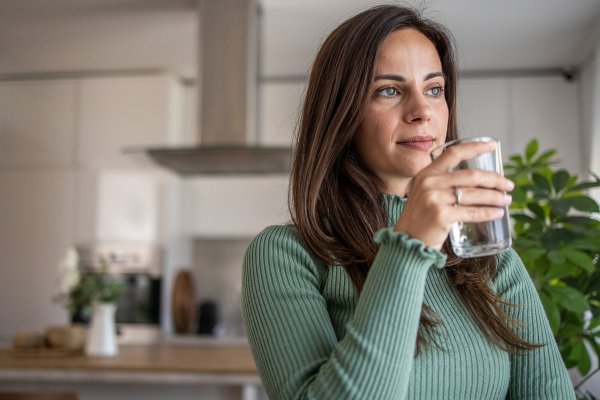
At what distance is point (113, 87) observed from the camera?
493 cm

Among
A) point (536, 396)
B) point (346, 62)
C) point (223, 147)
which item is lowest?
point (536, 396)

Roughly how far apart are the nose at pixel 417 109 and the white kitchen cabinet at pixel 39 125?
4389mm

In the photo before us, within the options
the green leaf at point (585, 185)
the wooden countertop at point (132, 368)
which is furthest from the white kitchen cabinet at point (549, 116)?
the green leaf at point (585, 185)

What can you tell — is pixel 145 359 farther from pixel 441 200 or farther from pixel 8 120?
pixel 8 120

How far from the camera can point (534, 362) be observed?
96 cm

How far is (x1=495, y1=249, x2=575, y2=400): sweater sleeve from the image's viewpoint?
96cm

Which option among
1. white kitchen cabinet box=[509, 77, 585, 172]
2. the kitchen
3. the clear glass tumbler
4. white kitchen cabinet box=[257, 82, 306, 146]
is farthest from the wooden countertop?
white kitchen cabinet box=[509, 77, 585, 172]

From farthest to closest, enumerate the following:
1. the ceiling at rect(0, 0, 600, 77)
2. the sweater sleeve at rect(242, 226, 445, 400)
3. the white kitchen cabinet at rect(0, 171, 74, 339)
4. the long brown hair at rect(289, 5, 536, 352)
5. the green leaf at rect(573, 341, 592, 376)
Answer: the white kitchen cabinet at rect(0, 171, 74, 339) < the ceiling at rect(0, 0, 600, 77) < the green leaf at rect(573, 341, 592, 376) < the long brown hair at rect(289, 5, 536, 352) < the sweater sleeve at rect(242, 226, 445, 400)

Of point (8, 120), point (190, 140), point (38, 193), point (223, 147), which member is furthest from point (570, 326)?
point (8, 120)

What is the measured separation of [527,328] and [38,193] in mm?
4577

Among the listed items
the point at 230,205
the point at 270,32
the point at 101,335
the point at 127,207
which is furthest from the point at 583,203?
the point at 127,207

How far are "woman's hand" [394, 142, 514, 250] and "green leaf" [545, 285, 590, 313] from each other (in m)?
0.76

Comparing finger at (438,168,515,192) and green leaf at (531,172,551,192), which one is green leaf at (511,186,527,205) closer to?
green leaf at (531,172,551,192)

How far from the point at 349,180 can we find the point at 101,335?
7.41ft
